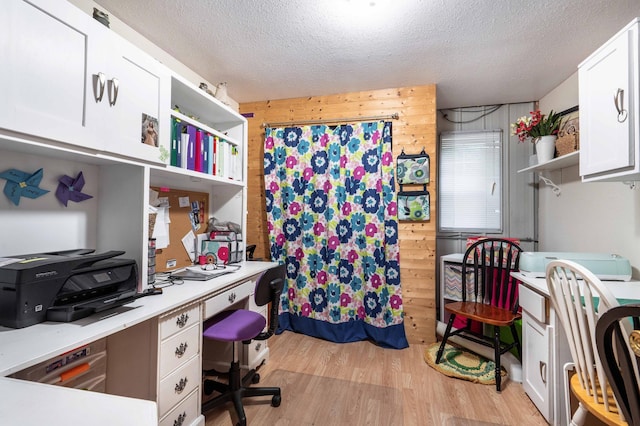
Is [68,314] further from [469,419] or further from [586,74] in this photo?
[586,74]

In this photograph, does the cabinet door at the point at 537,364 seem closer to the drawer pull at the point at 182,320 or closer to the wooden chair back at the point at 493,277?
the wooden chair back at the point at 493,277

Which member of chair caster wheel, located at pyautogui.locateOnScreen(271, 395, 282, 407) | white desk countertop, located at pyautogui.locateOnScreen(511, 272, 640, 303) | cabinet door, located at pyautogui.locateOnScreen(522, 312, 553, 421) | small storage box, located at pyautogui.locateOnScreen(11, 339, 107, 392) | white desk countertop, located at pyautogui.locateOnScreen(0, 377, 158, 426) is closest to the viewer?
white desk countertop, located at pyautogui.locateOnScreen(0, 377, 158, 426)

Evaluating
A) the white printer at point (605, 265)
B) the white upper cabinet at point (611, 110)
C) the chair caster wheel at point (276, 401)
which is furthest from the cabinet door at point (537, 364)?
the chair caster wheel at point (276, 401)

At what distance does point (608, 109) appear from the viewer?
1366 millimetres

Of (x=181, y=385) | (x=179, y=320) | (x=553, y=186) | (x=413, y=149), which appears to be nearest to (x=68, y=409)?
(x=179, y=320)

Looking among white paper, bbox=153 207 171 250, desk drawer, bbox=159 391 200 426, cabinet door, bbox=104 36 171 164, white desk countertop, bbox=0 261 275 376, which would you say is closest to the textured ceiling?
cabinet door, bbox=104 36 171 164

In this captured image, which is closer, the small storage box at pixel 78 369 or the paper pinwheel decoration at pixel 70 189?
the small storage box at pixel 78 369

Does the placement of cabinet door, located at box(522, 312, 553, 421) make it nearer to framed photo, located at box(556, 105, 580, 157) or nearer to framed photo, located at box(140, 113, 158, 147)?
framed photo, located at box(556, 105, 580, 157)

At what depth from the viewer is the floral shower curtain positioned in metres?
2.63

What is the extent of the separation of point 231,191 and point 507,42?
235 centimetres

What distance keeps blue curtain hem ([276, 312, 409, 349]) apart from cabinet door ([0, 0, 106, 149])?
2.23 m

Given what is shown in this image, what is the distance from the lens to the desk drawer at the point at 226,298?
156 centimetres

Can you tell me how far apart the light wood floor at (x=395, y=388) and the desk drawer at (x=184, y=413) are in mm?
259

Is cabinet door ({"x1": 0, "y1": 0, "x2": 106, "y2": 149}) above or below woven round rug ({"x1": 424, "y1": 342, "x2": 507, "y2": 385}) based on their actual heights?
above
